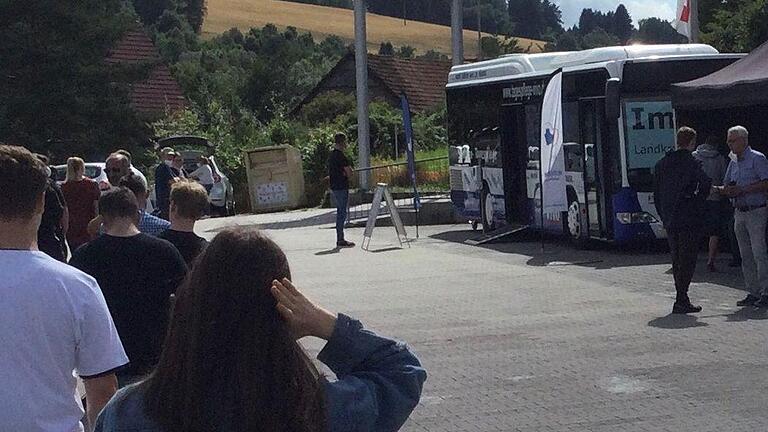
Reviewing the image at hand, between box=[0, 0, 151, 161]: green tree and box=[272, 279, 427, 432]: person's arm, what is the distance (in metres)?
34.5

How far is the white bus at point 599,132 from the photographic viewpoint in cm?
1786

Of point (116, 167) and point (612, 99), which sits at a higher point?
point (612, 99)

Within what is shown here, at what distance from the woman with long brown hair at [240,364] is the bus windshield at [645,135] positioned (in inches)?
606

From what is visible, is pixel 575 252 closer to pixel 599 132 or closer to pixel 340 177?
pixel 599 132

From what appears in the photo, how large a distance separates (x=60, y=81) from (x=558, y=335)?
27.9m

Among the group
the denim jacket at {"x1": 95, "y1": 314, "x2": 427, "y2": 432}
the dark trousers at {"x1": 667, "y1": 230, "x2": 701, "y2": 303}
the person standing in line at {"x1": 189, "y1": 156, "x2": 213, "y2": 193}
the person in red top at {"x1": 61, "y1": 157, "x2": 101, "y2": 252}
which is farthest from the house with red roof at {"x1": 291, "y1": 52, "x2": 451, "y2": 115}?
the denim jacket at {"x1": 95, "y1": 314, "x2": 427, "y2": 432}

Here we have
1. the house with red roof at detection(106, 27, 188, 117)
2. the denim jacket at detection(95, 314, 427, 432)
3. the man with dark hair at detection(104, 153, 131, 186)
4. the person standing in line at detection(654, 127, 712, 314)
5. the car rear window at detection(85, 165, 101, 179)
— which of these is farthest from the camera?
the house with red roof at detection(106, 27, 188, 117)

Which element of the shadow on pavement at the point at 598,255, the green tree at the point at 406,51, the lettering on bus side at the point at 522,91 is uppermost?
the green tree at the point at 406,51

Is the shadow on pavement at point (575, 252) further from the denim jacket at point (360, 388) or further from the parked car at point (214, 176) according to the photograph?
the denim jacket at point (360, 388)

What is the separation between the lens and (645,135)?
18000 millimetres

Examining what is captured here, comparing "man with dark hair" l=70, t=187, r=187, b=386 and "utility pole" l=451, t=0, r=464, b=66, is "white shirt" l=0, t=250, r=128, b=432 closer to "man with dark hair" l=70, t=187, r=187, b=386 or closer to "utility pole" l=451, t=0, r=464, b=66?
"man with dark hair" l=70, t=187, r=187, b=386

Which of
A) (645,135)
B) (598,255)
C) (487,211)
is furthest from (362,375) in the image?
(487,211)

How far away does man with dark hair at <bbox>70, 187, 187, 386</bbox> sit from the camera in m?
5.95

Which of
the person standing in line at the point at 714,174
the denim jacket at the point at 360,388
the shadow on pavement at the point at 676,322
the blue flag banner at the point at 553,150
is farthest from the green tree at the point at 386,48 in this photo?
the denim jacket at the point at 360,388
